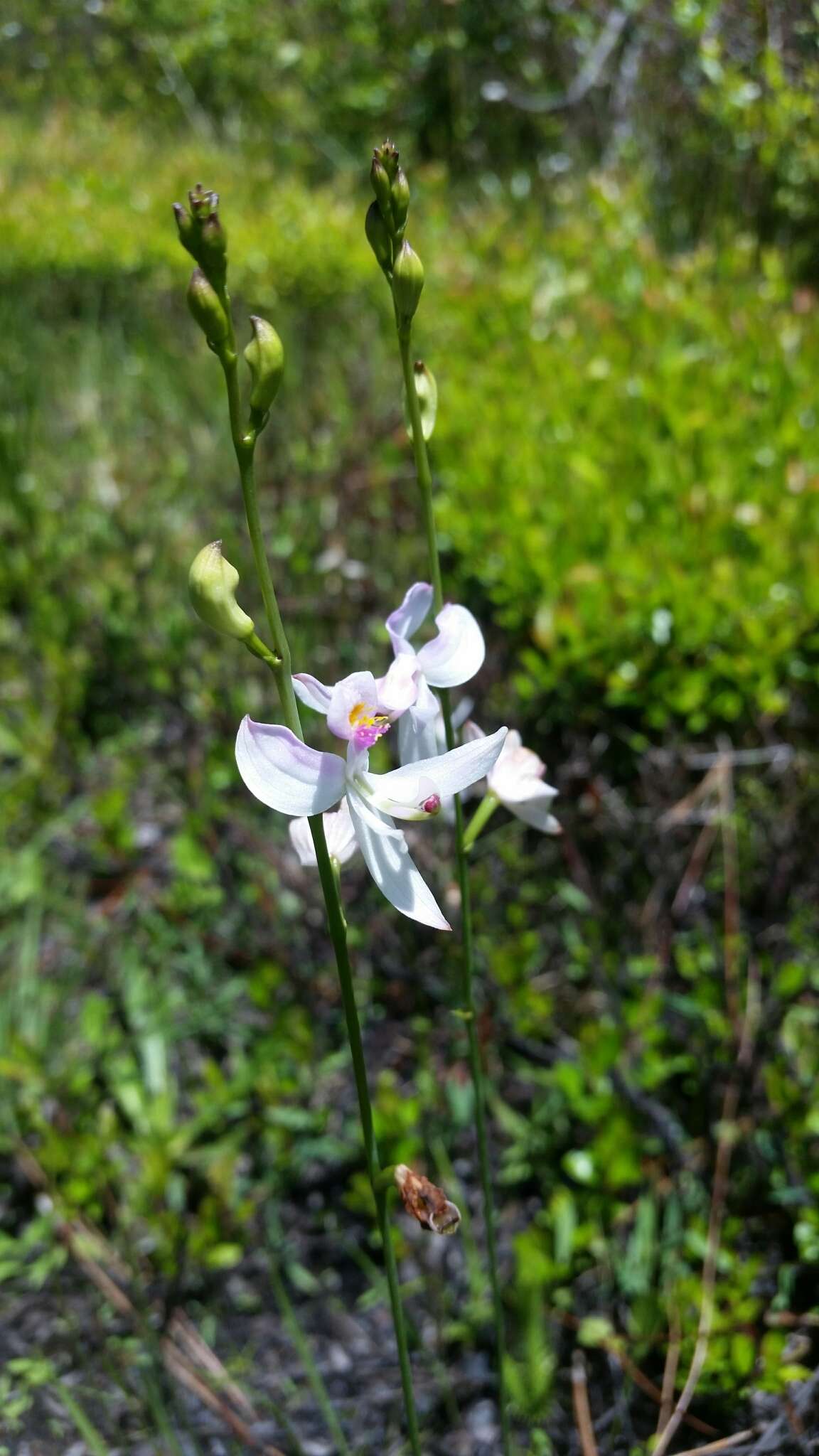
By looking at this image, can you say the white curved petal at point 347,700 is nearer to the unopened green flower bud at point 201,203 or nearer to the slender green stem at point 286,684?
the slender green stem at point 286,684

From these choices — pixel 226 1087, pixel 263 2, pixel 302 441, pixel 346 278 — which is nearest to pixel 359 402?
pixel 302 441

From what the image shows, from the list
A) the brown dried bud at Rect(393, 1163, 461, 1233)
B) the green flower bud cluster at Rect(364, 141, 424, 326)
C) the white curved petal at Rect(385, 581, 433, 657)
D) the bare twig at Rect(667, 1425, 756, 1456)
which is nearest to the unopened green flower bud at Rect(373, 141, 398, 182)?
the green flower bud cluster at Rect(364, 141, 424, 326)

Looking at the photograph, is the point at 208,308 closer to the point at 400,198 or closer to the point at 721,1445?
the point at 400,198

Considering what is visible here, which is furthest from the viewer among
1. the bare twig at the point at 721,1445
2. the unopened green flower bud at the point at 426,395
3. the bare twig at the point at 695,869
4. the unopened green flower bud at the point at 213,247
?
the bare twig at the point at 695,869

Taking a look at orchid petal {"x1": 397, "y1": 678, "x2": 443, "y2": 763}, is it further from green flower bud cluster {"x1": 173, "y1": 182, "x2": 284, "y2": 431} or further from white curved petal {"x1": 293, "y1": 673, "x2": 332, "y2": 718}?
green flower bud cluster {"x1": 173, "y1": 182, "x2": 284, "y2": 431}

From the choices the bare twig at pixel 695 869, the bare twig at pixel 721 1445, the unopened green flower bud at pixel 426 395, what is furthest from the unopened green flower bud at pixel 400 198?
the bare twig at pixel 695 869
